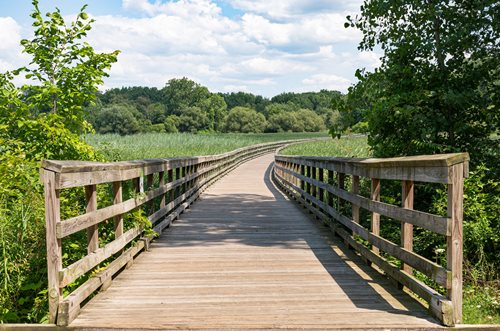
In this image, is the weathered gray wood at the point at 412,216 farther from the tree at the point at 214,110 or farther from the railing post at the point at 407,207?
the tree at the point at 214,110

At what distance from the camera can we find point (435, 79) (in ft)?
31.7

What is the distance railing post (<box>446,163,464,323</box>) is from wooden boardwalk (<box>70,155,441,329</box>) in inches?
9.8

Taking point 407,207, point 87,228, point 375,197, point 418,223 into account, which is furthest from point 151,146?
point 418,223

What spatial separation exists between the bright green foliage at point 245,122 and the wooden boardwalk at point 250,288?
352 ft

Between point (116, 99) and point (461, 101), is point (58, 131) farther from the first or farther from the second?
point (116, 99)

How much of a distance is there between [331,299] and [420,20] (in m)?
6.39

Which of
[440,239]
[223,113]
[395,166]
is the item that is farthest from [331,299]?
[223,113]

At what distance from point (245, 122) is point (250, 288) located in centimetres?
11204

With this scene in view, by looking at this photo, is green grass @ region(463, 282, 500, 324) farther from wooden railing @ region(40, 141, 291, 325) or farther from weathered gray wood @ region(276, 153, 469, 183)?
wooden railing @ region(40, 141, 291, 325)

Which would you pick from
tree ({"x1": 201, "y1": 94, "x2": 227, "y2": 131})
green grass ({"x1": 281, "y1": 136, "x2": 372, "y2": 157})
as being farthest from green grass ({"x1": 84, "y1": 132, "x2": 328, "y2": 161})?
tree ({"x1": 201, "y1": 94, "x2": 227, "y2": 131})

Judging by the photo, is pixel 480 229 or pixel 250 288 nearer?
pixel 250 288

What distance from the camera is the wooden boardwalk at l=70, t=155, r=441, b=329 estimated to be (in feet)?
13.7

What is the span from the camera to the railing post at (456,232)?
4012mm

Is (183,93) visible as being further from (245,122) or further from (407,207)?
(407,207)
